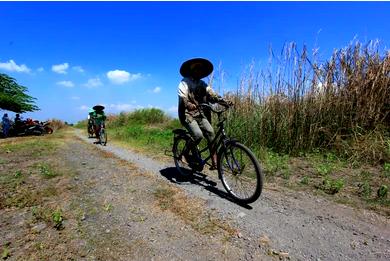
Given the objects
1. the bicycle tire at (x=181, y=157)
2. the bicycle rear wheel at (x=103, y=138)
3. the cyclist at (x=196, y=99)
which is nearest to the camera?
the cyclist at (x=196, y=99)

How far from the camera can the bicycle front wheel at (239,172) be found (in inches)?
166

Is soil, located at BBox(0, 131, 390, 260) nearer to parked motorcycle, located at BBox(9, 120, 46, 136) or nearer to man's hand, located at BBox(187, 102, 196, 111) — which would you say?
man's hand, located at BBox(187, 102, 196, 111)

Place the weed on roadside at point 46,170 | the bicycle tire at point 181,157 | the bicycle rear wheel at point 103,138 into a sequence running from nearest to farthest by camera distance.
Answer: the bicycle tire at point 181,157 < the weed on roadside at point 46,170 < the bicycle rear wheel at point 103,138

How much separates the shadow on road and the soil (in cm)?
3

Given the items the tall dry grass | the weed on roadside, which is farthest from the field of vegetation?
the weed on roadside

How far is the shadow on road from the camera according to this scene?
4770mm

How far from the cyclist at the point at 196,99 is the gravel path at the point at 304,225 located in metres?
0.89

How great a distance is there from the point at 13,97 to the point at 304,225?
89.7ft

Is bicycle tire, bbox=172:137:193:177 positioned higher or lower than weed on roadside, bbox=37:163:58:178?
higher

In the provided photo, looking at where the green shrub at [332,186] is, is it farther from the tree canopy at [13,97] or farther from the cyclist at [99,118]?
the tree canopy at [13,97]

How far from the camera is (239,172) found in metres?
4.52

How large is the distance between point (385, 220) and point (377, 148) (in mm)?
2831

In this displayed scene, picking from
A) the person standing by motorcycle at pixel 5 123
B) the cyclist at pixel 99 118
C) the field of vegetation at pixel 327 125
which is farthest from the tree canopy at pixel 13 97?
the field of vegetation at pixel 327 125

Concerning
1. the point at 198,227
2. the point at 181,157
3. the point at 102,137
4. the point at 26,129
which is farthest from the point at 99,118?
the point at 26,129
